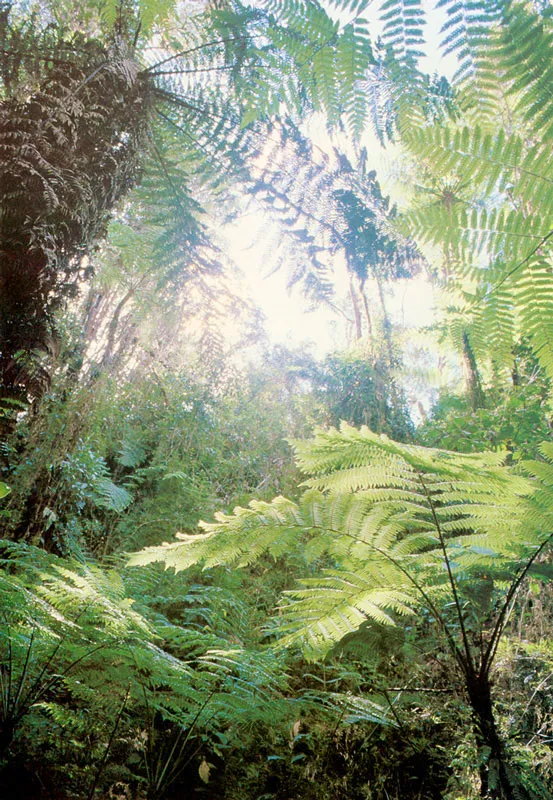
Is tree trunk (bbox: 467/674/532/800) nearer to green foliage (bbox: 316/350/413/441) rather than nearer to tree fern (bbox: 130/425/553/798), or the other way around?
tree fern (bbox: 130/425/553/798)

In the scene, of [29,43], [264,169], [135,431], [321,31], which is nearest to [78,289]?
[29,43]

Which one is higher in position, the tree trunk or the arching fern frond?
the arching fern frond

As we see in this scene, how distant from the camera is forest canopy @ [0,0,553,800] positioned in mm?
921

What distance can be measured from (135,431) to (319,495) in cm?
405

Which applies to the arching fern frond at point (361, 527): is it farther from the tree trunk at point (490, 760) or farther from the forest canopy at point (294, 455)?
the tree trunk at point (490, 760)

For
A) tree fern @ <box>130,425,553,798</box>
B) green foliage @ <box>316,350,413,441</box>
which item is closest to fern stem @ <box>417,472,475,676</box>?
tree fern @ <box>130,425,553,798</box>

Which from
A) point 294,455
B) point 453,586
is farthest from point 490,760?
point 294,455

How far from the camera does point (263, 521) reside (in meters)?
1.15

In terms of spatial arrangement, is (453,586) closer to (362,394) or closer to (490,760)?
(490,760)

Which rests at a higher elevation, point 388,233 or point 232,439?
point 388,233

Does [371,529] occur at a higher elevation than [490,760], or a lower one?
higher

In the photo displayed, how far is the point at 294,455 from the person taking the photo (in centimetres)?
200

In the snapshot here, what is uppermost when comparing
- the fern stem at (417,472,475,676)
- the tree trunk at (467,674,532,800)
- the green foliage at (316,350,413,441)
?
the green foliage at (316,350,413,441)

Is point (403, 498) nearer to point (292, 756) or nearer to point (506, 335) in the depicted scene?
point (506, 335)
